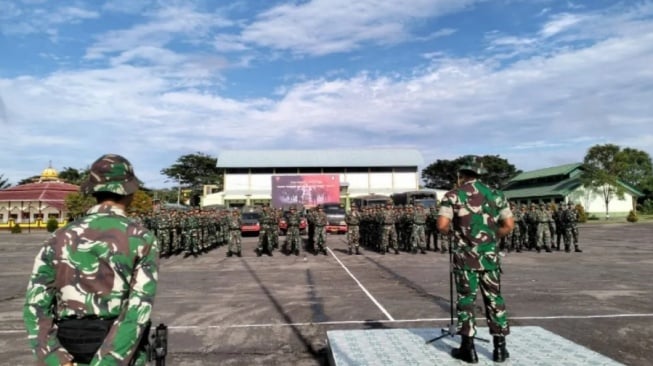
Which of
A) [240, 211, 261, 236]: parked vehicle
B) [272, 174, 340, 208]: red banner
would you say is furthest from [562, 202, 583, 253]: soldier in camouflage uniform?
[272, 174, 340, 208]: red banner

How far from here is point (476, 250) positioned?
168 inches

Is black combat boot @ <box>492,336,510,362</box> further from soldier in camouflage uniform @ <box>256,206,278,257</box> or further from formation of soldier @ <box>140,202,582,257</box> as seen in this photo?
soldier in camouflage uniform @ <box>256,206,278,257</box>

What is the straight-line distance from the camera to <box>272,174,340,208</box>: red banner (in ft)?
112

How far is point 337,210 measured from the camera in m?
28.7

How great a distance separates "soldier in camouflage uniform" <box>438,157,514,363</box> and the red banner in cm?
2963

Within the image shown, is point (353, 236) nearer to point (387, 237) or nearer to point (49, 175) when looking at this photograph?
point (387, 237)

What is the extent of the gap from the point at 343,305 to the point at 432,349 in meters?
3.20

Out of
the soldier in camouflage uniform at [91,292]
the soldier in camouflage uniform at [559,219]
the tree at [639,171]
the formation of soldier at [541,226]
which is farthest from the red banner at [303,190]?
the tree at [639,171]

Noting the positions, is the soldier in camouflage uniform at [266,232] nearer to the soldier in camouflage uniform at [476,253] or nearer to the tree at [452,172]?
the soldier in camouflage uniform at [476,253]

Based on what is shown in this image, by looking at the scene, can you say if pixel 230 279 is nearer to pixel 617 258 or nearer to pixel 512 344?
pixel 512 344

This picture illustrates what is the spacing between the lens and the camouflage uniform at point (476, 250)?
4242mm

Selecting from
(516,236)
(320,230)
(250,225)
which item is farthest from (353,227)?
(250,225)

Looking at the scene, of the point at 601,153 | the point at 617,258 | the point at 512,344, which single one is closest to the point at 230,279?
the point at 512,344

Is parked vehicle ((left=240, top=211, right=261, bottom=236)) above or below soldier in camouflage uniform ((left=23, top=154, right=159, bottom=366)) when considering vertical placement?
below
